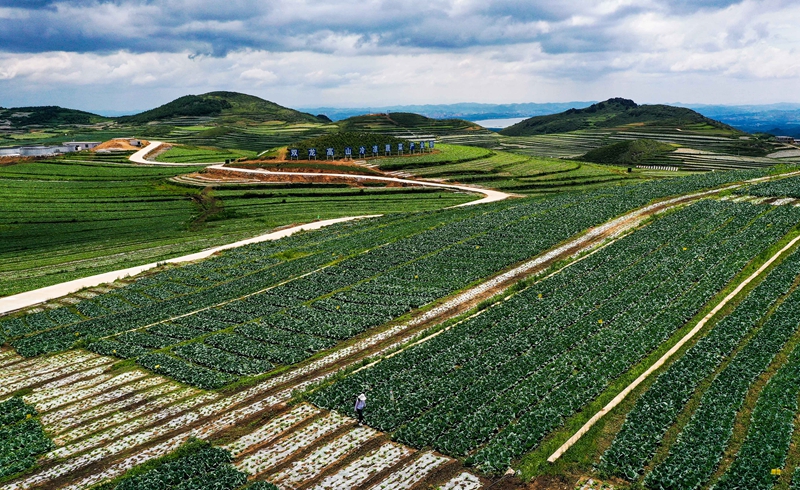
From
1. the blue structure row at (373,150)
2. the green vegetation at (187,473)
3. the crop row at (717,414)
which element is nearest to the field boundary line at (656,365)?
the crop row at (717,414)

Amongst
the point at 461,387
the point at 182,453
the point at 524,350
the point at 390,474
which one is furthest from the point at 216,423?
the point at 524,350

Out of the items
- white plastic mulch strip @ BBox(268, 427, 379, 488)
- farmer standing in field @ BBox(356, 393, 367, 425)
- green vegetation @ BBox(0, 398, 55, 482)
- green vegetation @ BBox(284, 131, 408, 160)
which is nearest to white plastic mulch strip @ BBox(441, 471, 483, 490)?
white plastic mulch strip @ BBox(268, 427, 379, 488)

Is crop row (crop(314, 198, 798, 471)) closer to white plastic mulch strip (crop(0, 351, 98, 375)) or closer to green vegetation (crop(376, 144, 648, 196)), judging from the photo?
white plastic mulch strip (crop(0, 351, 98, 375))

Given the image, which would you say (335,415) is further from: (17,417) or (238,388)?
(17,417)

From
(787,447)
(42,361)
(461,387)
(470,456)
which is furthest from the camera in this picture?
(42,361)

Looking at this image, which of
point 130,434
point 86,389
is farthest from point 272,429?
point 86,389

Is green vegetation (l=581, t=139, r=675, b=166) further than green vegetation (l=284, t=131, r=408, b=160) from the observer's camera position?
Yes

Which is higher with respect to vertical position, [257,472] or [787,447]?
[787,447]

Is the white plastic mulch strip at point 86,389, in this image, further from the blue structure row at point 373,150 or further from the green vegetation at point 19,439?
the blue structure row at point 373,150
